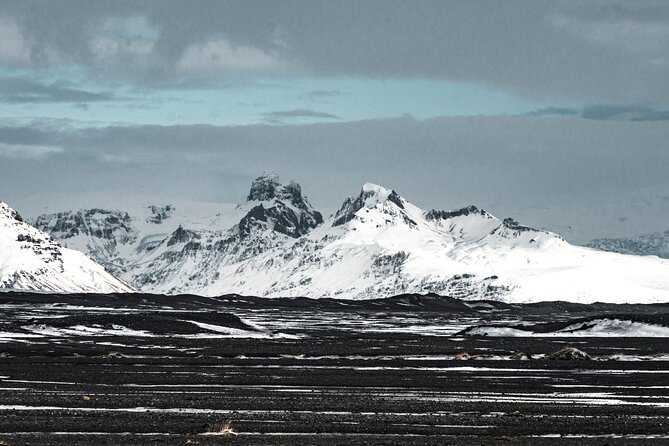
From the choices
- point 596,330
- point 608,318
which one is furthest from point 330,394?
point 608,318

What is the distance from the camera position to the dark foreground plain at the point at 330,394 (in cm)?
4262

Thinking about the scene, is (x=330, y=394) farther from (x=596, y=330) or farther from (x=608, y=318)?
(x=608, y=318)

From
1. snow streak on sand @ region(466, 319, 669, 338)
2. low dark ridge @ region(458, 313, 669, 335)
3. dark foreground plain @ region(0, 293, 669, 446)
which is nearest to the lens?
dark foreground plain @ region(0, 293, 669, 446)

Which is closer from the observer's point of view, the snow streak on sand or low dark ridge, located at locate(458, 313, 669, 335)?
the snow streak on sand

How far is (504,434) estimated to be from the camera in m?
42.6

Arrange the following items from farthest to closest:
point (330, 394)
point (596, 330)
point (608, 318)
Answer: point (608, 318)
point (596, 330)
point (330, 394)

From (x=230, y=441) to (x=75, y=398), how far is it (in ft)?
55.4

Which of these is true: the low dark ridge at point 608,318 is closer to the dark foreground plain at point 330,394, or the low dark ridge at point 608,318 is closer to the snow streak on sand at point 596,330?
the snow streak on sand at point 596,330

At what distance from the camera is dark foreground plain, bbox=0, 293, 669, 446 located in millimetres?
42625

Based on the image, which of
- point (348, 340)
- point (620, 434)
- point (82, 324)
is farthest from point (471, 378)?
point (82, 324)

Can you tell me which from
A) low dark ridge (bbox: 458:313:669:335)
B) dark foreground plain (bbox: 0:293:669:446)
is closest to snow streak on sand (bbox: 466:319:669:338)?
low dark ridge (bbox: 458:313:669:335)

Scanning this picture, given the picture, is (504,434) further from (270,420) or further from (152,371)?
(152,371)

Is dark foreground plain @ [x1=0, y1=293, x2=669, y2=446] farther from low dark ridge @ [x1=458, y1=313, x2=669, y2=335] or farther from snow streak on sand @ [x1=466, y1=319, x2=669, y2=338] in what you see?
low dark ridge @ [x1=458, y1=313, x2=669, y2=335]

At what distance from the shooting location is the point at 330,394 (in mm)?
59031
